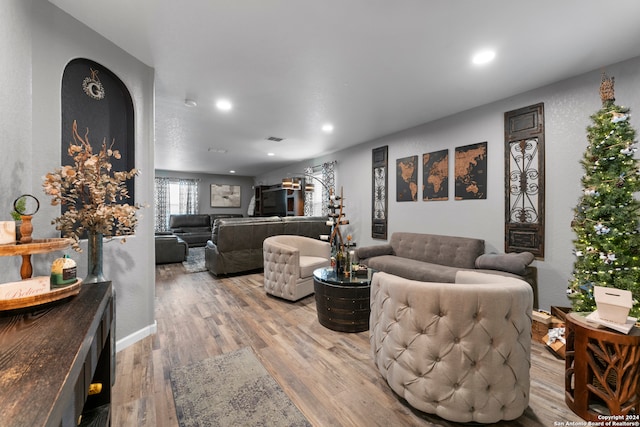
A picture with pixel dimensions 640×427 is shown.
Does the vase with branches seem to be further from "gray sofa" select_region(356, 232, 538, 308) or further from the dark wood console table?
"gray sofa" select_region(356, 232, 538, 308)

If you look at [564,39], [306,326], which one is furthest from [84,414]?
[564,39]

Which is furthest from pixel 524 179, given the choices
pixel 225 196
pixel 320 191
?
pixel 225 196

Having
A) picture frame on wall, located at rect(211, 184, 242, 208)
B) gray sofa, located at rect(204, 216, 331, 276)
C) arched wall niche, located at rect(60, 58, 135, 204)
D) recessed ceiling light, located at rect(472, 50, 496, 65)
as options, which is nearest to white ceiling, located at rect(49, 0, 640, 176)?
recessed ceiling light, located at rect(472, 50, 496, 65)

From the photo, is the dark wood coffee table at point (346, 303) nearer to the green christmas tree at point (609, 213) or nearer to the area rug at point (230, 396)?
the area rug at point (230, 396)

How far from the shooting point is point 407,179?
475 cm

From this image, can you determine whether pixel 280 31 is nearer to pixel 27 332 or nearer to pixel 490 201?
pixel 27 332

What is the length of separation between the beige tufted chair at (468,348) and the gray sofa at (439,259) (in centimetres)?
178

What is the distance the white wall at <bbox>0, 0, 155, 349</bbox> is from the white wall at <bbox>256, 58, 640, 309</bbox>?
390 centimetres

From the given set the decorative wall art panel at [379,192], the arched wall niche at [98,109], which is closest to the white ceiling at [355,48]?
the arched wall niche at [98,109]

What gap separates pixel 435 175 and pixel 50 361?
179 inches

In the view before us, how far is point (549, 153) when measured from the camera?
3039mm

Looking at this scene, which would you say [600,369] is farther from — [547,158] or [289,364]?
[547,158]

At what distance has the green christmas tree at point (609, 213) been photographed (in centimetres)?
212

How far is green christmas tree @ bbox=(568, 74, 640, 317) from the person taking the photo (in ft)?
6.97
